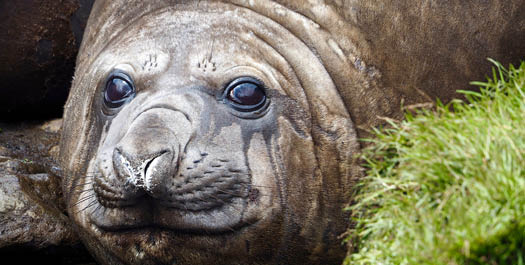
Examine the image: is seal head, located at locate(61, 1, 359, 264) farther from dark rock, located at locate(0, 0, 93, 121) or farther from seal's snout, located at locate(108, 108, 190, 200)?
dark rock, located at locate(0, 0, 93, 121)

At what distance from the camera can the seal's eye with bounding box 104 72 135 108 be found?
147 inches

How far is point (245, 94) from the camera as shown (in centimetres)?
355

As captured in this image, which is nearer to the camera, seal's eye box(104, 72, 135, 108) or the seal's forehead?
the seal's forehead

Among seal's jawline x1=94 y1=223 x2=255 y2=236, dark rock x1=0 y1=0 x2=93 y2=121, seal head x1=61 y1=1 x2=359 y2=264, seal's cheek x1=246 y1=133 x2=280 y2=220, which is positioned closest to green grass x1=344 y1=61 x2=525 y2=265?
seal head x1=61 y1=1 x2=359 y2=264

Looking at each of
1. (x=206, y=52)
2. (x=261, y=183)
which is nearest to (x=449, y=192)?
(x=261, y=183)

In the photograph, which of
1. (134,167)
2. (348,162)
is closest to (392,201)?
(348,162)

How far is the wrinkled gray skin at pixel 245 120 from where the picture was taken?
11.0 ft

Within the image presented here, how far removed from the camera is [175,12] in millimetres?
3883

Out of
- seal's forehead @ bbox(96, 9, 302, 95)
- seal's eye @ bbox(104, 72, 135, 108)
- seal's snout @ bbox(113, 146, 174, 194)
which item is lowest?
seal's snout @ bbox(113, 146, 174, 194)

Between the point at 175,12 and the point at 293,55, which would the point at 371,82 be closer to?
the point at 293,55

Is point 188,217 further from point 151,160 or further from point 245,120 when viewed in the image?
point 245,120

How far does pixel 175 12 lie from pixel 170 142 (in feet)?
2.86

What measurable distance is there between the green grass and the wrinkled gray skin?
28 cm

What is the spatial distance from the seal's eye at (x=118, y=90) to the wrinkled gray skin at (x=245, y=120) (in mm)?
55
